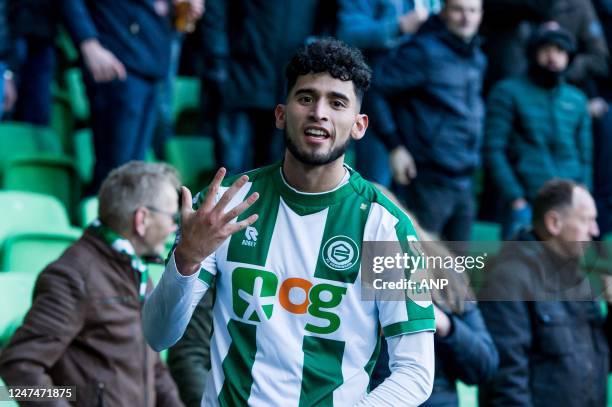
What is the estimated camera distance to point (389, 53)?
6348 mm

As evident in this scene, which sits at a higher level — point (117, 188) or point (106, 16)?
point (106, 16)

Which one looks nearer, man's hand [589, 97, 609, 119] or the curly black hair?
the curly black hair

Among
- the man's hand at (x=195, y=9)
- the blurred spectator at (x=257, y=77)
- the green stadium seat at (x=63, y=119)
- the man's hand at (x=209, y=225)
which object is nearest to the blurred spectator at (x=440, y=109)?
the blurred spectator at (x=257, y=77)

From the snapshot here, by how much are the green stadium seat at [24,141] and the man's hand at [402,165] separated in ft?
7.07

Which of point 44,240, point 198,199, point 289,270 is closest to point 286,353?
point 289,270

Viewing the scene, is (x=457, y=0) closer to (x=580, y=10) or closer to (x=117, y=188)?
(x=580, y=10)

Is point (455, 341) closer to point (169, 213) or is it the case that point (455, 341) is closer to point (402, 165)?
point (169, 213)

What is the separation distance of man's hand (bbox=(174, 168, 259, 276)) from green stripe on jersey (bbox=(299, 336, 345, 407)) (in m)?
0.35

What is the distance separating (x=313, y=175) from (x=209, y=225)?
38cm

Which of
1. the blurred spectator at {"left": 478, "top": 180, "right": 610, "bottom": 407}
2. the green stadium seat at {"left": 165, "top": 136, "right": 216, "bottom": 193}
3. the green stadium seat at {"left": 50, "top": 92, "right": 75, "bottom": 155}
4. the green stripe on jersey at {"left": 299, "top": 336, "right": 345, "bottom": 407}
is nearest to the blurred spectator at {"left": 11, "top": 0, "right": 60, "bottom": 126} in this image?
the green stadium seat at {"left": 50, "top": 92, "right": 75, "bottom": 155}

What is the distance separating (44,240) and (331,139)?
2.46 meters

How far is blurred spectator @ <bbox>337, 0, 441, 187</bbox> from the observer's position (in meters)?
6.11

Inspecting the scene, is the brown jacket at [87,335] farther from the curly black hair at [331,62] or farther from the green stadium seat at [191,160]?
the green stadium seat at [191,160]

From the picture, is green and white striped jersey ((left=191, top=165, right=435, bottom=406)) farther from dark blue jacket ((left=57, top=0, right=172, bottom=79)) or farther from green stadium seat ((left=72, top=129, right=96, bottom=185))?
green stadium seat ((left=72, top=129, right=96, bottom=185))
